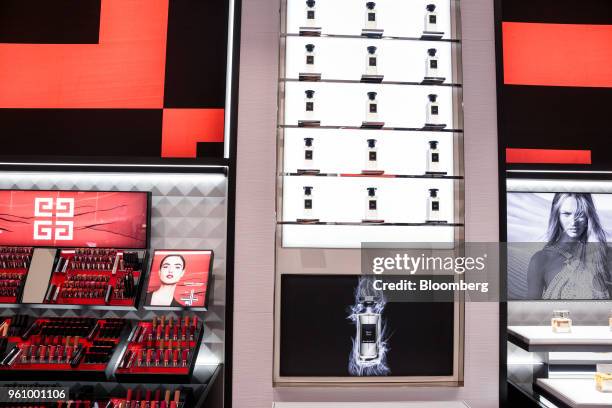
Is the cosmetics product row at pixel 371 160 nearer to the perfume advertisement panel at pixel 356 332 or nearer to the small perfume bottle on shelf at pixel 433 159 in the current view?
the small perfume bottle on shelf at pixel 433 159

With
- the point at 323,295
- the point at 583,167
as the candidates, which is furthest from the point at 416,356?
the point at 583,167

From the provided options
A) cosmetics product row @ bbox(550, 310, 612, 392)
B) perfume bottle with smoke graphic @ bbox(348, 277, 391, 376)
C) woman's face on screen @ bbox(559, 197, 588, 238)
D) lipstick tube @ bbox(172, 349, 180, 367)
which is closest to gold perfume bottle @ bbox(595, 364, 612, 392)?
cosmetics product row @ bbox(550, 310, 612, 392)

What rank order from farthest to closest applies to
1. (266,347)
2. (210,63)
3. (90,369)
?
(210,63)
(266,347)
(90,369)

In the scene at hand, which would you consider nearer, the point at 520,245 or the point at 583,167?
the point at 583,167

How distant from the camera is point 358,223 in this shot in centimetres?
280

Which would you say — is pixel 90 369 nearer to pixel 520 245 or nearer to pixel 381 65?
pixel 381 65

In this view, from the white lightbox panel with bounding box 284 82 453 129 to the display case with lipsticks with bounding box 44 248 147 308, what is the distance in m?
1.35

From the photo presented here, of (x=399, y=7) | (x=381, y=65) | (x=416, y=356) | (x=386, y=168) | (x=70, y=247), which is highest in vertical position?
(x=399, y=7)

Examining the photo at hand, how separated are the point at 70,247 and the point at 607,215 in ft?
12.1

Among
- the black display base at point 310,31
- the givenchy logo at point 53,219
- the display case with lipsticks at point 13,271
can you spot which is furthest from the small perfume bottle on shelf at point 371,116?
the display case with lipsticks at point 13,271

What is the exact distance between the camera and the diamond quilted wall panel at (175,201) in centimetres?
297

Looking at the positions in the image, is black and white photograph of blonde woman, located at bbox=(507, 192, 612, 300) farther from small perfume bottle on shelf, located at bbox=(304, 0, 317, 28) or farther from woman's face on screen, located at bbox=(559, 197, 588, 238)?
A: small perfume bottle on shelf, located at bbox=(304, 0, 317, 28)

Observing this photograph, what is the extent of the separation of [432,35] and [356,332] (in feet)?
6.32

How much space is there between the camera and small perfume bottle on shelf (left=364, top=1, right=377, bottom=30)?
288 cm
